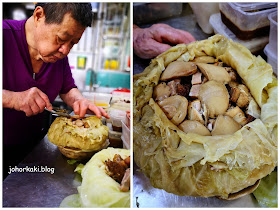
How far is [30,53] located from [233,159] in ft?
3.64

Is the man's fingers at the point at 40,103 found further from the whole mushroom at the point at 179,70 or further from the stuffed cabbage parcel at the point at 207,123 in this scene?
the whole mushroom at the point at 179,70

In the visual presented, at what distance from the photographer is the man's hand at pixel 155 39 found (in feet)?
6.52

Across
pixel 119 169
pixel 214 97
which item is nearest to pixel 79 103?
pixel 119 169

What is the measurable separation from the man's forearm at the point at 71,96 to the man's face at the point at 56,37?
19 cm

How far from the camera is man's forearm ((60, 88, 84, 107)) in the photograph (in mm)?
1500

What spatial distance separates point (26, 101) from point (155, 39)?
1.04 metres

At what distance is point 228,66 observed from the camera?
1735 mm

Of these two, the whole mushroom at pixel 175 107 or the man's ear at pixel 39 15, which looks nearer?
the man's ear at pixel 39 15

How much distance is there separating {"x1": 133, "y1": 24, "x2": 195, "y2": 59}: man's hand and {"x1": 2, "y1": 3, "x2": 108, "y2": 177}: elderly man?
633mm

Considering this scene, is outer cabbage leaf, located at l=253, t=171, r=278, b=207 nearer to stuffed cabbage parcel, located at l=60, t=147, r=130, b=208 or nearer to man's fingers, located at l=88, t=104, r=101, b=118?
stuffed cabbage parcel, located at l=60, t=147, r=130, b=208

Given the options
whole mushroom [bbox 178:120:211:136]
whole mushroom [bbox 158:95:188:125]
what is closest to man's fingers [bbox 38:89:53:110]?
whole mushroom [bbox 158:95:188:125]

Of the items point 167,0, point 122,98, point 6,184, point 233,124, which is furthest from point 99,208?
point 167,0

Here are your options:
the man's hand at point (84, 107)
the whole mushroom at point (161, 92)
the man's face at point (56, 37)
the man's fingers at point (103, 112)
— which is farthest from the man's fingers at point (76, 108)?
the whole mushroom at point (161, 92)

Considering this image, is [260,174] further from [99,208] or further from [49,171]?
[49,171]
